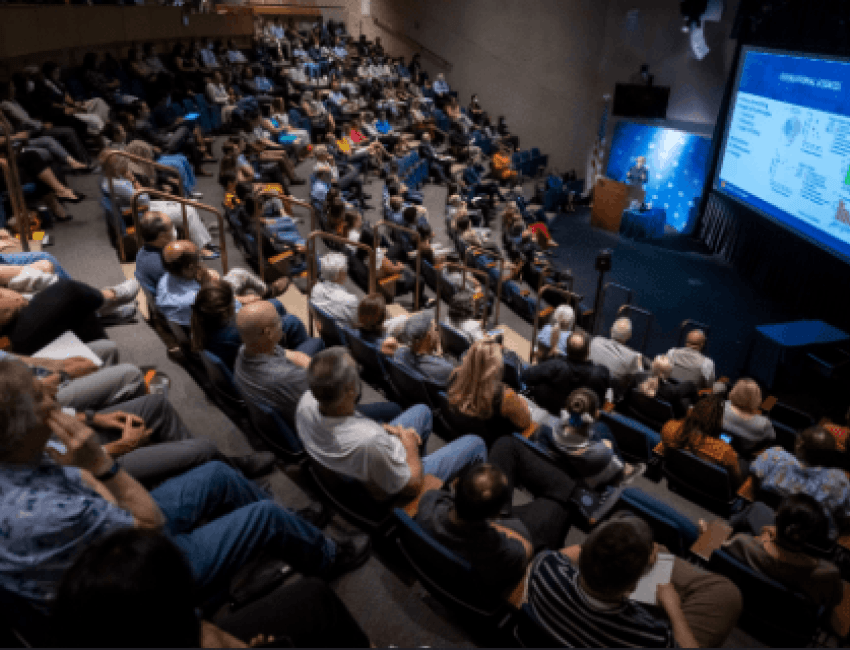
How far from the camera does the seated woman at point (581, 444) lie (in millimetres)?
3043

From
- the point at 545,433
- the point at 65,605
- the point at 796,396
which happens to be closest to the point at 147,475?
the point at 65,605

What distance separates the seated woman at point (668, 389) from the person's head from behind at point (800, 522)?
2189 millimetres

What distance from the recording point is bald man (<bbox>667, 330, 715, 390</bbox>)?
16.5 feet

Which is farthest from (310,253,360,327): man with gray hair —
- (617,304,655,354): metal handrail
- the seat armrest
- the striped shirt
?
(617,304,655,354): metal handrail

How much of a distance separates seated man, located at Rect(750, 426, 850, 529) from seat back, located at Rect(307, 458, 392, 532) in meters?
2.12

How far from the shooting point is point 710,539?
2.89 m

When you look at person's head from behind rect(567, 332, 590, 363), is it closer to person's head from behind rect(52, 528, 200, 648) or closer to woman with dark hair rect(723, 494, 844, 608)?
woman with dark hair rect(723, 494, 844, 608)

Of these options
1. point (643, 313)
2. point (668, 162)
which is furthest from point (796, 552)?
point (668, 162)

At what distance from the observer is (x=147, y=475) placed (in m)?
2.42

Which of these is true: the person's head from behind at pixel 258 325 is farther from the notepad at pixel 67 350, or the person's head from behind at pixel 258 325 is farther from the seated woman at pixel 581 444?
the seated woman at pixel 581 444

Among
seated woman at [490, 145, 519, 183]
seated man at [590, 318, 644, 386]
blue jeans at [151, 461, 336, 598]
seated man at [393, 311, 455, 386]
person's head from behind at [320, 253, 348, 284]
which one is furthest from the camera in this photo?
seated woman at [490, 145, 519, 183]

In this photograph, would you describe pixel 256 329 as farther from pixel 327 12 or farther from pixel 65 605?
pixel 327 12

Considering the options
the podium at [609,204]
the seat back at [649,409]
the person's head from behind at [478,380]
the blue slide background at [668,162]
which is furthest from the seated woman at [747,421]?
the blue slide background at [668,162]

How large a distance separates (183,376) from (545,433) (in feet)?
7.39
